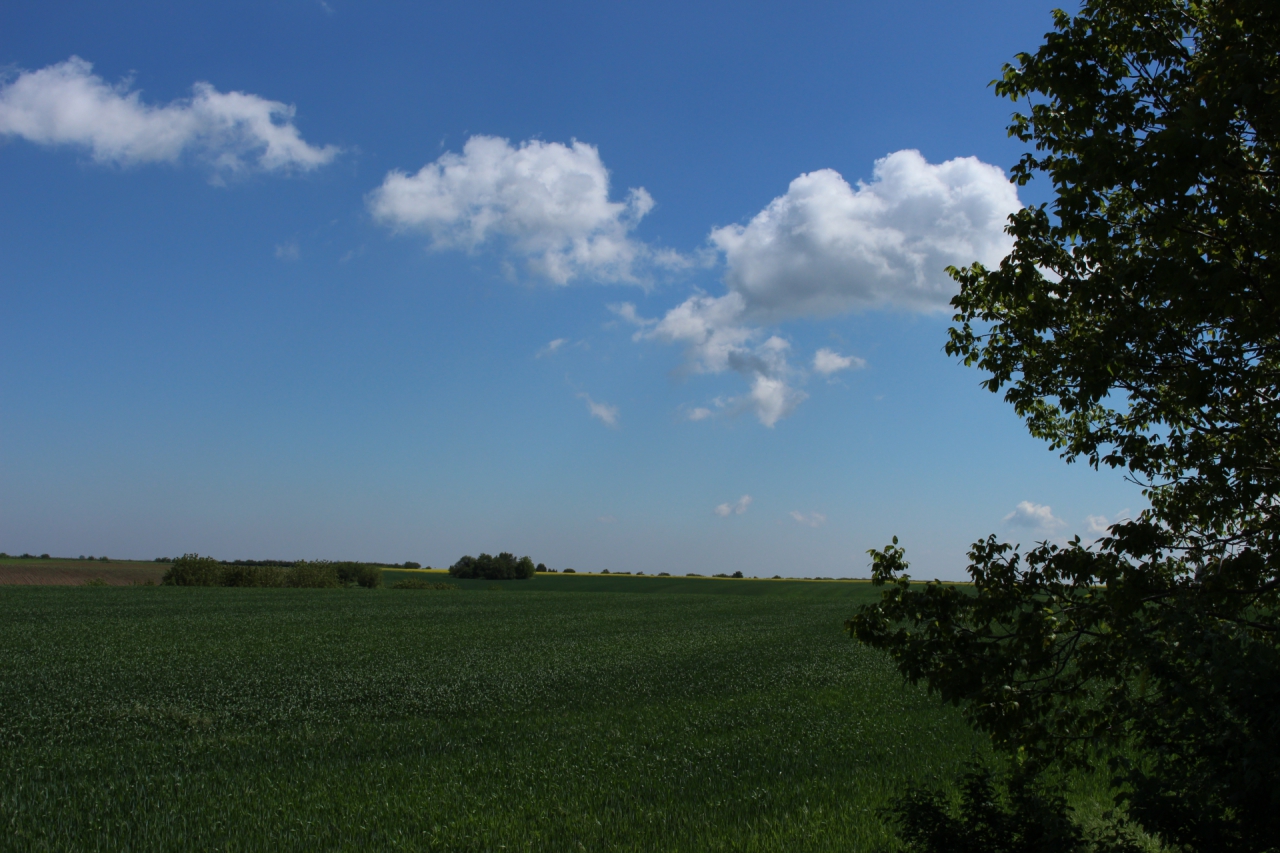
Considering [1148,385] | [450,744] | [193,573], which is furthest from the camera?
[193,573]

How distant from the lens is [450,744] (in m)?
11.7

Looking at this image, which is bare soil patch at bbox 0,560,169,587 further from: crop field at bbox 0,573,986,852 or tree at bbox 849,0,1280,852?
tree at bbox 849,0,1280,852

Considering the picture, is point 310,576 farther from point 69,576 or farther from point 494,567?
point 494,567

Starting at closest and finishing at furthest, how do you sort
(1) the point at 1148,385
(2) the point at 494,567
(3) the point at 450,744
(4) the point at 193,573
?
(1) the point at 1148,385 → (3) the point at 450,744 → (4) the point at 193,573 → (2) the point at 494,567

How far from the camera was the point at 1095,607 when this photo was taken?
610 centimetres

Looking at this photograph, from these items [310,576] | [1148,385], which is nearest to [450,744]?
[1148,385]

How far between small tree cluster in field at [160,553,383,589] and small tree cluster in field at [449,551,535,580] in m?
23.0

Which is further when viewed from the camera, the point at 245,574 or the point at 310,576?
the point at 310,576

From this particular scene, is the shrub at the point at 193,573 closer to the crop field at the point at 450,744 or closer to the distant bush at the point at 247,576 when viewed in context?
the distant bush at the point at 247,576

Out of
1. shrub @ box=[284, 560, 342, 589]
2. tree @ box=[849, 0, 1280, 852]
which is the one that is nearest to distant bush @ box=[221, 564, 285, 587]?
shrub @ box=[284, 560, 342, 589]

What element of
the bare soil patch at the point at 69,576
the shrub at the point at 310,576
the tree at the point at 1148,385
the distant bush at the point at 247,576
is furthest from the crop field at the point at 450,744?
the shrub at the point at 310,576

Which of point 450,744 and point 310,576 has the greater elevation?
point 450,744

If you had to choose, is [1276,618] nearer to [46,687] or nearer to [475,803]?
[475,803]

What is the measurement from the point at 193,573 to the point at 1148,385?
73.0 metres
